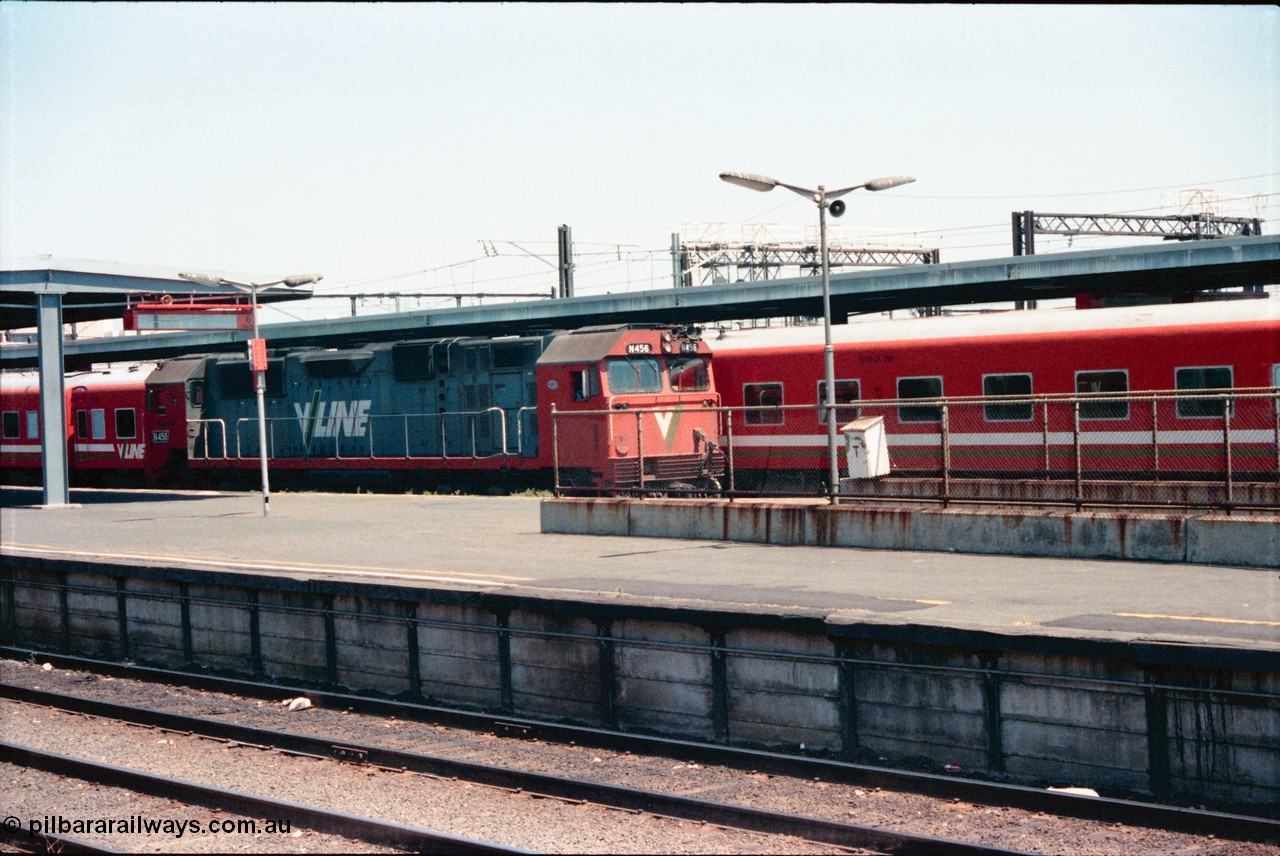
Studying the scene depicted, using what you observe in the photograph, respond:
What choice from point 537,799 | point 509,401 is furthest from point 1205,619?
point 509,401

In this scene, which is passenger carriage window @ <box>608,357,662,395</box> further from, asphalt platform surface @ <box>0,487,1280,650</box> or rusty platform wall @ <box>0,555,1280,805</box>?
rusty platform wall @ <box>0,555,1280,805</box>

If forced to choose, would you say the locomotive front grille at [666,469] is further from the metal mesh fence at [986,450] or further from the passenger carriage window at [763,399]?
the passenger carriage window at [763,399]

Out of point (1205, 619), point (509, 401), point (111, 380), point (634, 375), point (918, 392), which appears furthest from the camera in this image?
point (111, 380)

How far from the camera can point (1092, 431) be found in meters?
23.6

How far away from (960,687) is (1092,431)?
1417cm

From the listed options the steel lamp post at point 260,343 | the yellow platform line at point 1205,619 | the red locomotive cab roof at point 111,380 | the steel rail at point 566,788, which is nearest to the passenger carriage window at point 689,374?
the steel lamp post at point 260,343

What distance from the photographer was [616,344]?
28.2 meters

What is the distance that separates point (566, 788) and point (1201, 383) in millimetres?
17209

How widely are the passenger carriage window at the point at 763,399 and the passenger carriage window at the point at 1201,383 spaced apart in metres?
8.38

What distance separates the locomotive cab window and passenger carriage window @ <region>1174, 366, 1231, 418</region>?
38.8 ft

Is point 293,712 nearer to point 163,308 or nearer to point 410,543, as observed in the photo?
point 410,543

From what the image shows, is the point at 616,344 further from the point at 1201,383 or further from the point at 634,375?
the point at 1201,383

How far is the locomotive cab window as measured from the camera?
28141mm

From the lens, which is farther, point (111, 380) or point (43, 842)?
point (111, 380)
